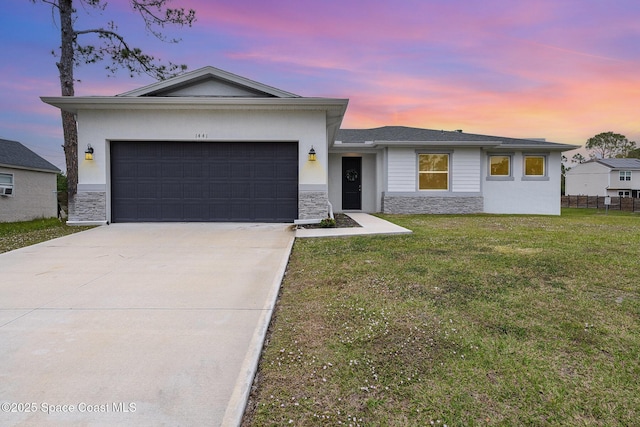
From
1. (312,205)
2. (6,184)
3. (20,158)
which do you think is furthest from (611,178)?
(6,184)

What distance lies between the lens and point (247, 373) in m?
2.36

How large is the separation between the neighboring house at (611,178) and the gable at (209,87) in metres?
45.2

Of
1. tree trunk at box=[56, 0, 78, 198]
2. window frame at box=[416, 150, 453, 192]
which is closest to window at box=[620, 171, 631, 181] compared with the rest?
window frame at box=[416, 150, 453, 192]

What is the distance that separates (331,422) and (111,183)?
1091 cm

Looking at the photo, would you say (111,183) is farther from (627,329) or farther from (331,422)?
(627,329)

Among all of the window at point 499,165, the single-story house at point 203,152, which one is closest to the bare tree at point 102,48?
the single-story house at point 203,152

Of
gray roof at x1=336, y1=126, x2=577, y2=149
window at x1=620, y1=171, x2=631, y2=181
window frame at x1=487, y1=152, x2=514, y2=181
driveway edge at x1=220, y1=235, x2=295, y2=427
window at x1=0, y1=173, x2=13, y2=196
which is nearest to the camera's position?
driveway edge at x1=220, y1=235, x2=295, y2=427

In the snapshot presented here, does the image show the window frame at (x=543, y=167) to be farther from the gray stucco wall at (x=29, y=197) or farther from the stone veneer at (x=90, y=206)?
the gray stucco wall at (x=29, y=197)

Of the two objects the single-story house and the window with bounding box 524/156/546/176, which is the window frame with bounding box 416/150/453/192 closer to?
the window with bounding box 524/156/546/176

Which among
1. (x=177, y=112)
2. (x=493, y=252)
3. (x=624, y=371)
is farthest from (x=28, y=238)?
(x=624, y=371)

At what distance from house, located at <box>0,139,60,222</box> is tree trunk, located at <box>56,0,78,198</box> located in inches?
334

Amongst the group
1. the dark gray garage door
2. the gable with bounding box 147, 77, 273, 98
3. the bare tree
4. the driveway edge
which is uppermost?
the bare tree

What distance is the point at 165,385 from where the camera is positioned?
2.25 metres

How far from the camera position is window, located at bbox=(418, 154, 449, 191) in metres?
15.2
